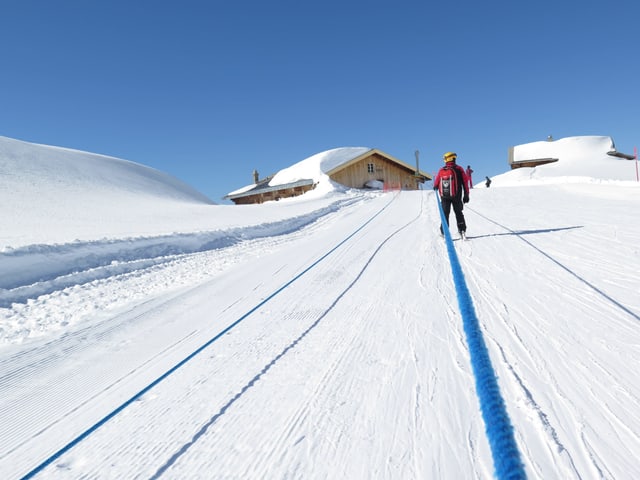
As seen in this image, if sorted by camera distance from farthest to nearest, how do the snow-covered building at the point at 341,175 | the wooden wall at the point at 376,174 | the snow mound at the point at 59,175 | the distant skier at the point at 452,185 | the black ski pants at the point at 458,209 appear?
the wooden wall at the point at 376,174 < the snow-covered building at the point at 341,175 < the snow mound at the point at 59,175 < the distant skier at the point at 452,185 < the black ski pants at the point at 458,209

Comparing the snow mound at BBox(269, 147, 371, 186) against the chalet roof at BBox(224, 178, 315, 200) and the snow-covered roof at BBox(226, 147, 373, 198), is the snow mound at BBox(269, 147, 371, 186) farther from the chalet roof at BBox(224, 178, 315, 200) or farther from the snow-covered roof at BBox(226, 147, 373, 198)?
the chalet roof at BBox(224, 178, 315, 200)

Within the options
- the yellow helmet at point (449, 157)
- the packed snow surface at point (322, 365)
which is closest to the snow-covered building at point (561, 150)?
the yellow helmet at point (449, 157)

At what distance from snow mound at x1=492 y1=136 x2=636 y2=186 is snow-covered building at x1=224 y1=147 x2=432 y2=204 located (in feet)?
40.5

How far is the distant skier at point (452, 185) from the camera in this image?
5.88 m

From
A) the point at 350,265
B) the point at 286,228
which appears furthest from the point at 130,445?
the point at 286,228

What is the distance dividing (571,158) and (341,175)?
3748 centimetres

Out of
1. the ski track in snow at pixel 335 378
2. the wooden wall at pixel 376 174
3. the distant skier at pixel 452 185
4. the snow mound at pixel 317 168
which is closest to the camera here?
the ski track in snow at pixel 335 378

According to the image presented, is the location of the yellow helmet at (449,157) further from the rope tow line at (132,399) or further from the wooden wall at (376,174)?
the wooden wall at (376,174)

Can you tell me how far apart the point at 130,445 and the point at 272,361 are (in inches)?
34.2

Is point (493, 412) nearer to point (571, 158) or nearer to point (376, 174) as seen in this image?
point (376, 174)

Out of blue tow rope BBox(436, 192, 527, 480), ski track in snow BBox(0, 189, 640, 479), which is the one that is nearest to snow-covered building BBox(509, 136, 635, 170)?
ski track in snow BBox(0, 189, 640, 479)

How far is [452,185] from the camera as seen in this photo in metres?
5.93

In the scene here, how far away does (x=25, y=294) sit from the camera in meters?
4.09

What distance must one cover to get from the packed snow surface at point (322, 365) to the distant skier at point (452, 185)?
39.4 inches
